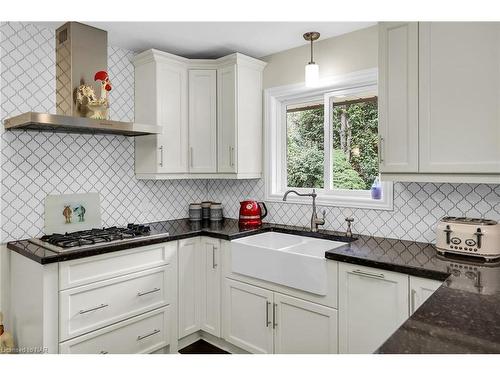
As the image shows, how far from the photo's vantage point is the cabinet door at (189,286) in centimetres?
269

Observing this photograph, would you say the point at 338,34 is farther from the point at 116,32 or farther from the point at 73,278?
the point at 73,278

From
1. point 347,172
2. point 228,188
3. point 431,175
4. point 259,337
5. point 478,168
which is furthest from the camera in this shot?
point 228,188

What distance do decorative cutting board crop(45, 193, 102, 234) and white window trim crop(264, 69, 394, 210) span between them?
1.40 metres

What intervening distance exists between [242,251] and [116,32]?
5.94 feet

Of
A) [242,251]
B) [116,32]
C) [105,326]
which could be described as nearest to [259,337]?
[242,251]

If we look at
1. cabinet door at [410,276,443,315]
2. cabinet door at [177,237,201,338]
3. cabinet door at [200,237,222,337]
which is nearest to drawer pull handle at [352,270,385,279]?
cabinet door at [410,276,443,315]

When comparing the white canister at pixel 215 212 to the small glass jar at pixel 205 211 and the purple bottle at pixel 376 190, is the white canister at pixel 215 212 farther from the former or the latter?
the purple bottle at pixel 376 190

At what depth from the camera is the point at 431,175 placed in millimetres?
2018

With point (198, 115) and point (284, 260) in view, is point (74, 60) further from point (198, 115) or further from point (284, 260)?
point (284, 260)

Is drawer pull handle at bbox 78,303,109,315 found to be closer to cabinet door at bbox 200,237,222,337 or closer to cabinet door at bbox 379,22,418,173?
cabinet door at bbox 200,237,222,337

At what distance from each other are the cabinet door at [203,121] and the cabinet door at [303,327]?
1.30 m

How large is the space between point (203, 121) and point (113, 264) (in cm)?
139

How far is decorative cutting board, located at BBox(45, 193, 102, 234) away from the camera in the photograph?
2578 mm

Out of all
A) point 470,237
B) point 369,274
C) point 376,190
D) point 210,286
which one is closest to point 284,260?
point 369,274
